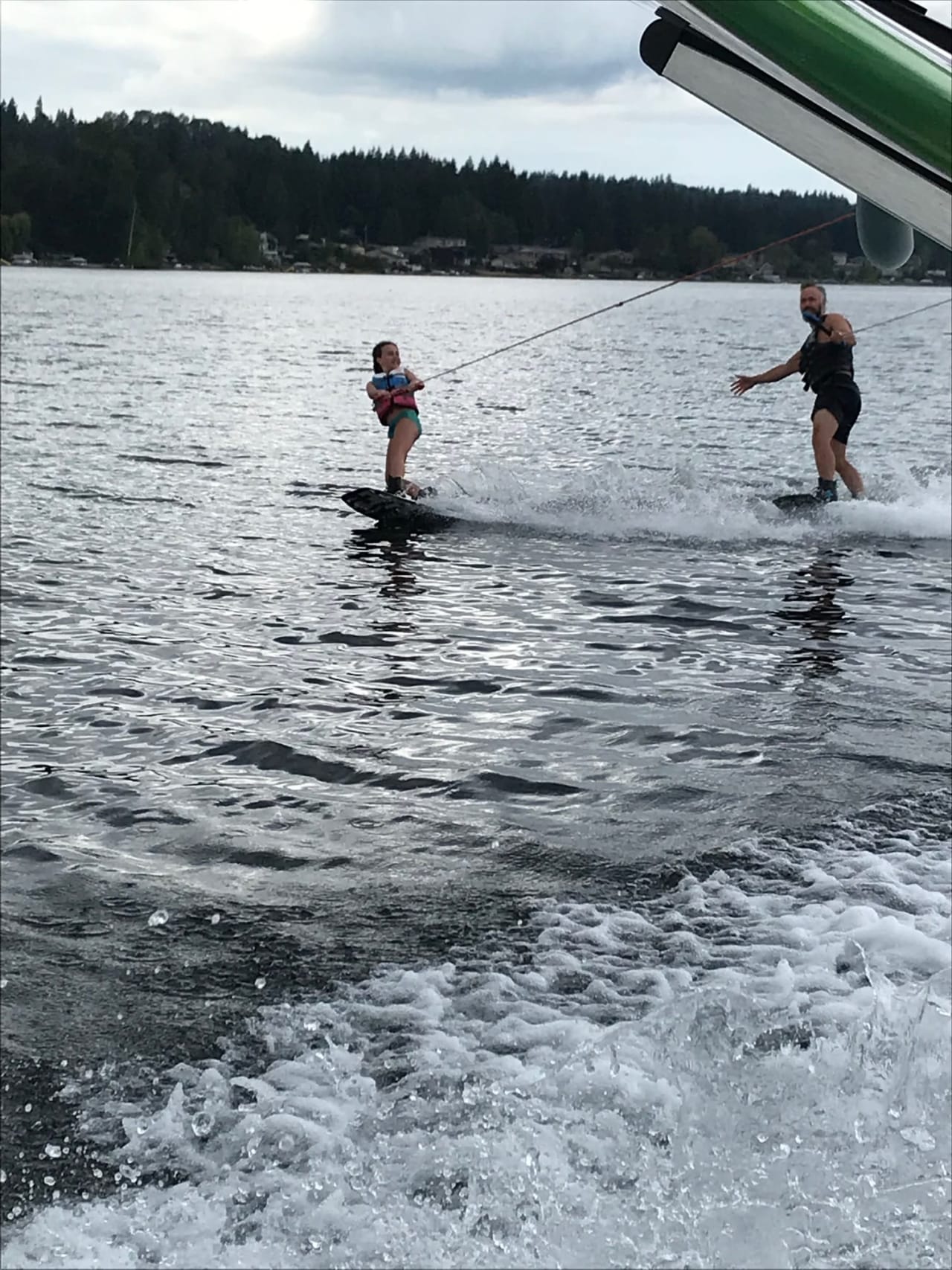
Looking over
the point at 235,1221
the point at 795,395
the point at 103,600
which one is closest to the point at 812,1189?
the point at 235,1221

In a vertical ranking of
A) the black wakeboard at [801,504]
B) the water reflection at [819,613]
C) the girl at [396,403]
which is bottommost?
the water reflection at [819,613]

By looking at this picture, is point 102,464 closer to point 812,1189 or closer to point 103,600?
point 103,600

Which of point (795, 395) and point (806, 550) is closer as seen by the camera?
point (806, 550)

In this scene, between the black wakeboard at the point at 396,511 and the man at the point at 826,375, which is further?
the black wakeboard at the point at 396,511

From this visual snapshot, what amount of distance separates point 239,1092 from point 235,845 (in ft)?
7.51

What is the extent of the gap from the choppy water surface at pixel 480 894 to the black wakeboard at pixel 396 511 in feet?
1.30

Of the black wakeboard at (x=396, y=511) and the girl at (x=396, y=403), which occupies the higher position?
the girl at (x=396, y=403)

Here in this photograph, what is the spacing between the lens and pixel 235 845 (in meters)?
6.78

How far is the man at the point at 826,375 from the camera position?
15953mm

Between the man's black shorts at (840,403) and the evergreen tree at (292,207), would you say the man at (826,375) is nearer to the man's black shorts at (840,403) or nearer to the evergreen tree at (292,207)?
the man's black shorts at (840,403)

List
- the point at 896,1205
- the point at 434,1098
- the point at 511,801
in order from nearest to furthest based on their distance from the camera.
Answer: the point at 896,1205 → the point at 434,1098 → the point at 511,801

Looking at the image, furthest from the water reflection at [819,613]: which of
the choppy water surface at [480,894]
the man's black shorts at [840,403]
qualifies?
the man's black shorts at [840,403]

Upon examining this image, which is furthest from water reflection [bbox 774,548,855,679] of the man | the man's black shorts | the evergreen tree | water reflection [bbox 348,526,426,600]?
the evergreen tree

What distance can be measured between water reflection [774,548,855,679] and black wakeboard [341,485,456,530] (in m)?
4.38
